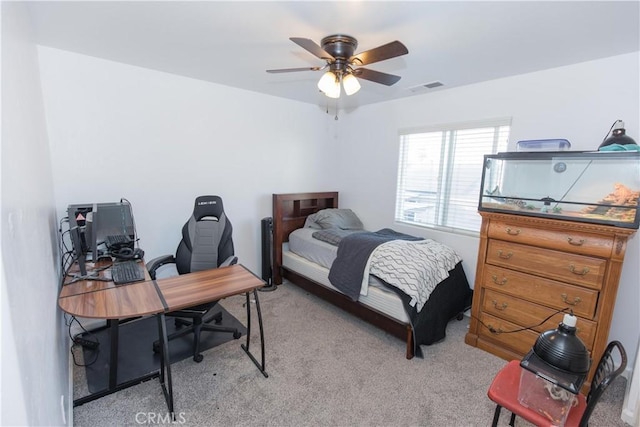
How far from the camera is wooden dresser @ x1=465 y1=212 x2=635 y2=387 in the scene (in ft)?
6.44

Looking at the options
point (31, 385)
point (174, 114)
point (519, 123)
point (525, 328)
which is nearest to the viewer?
point (31, 385)

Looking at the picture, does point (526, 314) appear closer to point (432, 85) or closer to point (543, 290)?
point (543, 290)

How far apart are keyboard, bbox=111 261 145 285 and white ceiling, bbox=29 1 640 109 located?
1628 mm

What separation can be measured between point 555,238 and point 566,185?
454 mm

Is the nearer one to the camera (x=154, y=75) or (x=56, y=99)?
(x=56, y=99)

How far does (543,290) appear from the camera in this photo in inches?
86.8

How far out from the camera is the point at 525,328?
90.6 inches

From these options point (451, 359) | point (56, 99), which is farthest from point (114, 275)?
point (451, 359)

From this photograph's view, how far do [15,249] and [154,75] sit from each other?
2436 mm

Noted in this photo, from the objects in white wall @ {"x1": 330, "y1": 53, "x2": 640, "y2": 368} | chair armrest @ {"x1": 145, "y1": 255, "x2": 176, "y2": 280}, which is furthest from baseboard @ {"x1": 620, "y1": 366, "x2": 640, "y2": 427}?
chair armrest @ {"x1": 145, "y1": 255, "x2": 176, "y2": 280}

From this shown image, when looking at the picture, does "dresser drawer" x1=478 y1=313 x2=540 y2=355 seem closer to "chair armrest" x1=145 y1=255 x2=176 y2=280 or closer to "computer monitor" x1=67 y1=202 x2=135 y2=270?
"chair armrest" x1=145 y1=255 x2=176 y2=280

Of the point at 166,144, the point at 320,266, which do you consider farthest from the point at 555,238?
the point at 166,144

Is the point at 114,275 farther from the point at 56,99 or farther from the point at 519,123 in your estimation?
the point at 519,123

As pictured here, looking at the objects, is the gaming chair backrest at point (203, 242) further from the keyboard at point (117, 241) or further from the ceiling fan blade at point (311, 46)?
the ceiling fan blade at point (311, 46)
